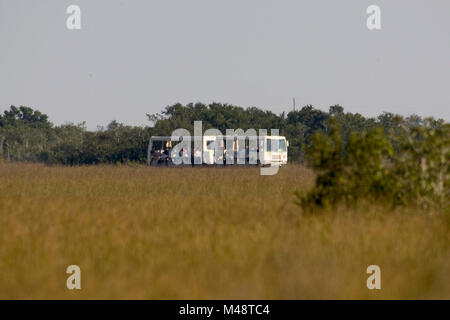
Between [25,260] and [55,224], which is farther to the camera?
[55,224]

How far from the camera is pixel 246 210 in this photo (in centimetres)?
1452

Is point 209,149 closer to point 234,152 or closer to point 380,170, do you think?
point 234,152

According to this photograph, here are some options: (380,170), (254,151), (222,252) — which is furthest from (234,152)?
(222,252)

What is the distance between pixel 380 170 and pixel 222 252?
184 inches

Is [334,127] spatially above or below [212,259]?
above

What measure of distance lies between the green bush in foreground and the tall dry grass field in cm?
38

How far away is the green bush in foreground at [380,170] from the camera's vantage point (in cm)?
1290

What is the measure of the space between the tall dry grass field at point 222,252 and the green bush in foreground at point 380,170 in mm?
383

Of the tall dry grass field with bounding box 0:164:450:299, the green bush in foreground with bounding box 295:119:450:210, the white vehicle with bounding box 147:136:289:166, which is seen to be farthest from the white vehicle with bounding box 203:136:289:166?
the green bush in foreground with bounding box 295:119:450:210

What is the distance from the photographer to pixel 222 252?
30.5 feet

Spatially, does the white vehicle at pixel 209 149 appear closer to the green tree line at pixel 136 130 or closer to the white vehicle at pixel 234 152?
the white vehicle at pixel 234 152
